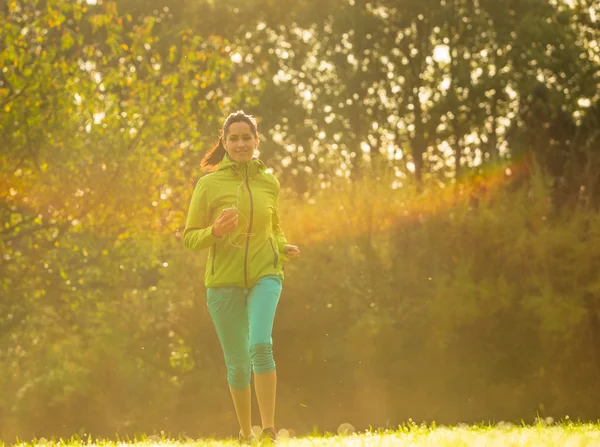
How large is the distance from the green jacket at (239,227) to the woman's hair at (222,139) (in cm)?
24

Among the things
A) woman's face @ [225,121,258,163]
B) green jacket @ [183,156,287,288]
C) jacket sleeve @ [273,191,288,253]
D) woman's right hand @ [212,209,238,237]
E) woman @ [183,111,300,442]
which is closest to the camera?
woman's right hand @ [212,209,238,237]

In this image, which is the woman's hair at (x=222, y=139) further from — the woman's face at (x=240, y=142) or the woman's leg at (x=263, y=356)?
the woman's leg at (x=263, y=356)

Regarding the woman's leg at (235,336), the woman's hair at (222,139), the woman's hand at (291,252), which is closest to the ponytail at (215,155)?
the woman's hair at (222,139)

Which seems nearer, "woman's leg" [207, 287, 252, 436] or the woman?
the woman

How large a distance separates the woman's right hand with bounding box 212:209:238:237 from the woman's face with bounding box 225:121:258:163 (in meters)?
0.53

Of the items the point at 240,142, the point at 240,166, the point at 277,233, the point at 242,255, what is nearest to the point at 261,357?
the point at 242,255

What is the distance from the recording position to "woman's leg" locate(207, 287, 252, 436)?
19.8ft

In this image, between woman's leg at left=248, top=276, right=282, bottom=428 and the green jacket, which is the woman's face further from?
woman's leg at left=248, top=276, right=282, bottom=428

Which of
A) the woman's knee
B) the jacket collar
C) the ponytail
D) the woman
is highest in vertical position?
the ponytail

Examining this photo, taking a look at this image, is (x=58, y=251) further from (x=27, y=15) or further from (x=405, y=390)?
(x=405, y=390)

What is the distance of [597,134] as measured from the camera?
24.9 m

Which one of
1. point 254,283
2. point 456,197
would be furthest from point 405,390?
point 254,283

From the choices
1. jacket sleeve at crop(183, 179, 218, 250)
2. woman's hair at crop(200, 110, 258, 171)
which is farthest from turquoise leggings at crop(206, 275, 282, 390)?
woman's hair at crop(200, 110, 258, 171)

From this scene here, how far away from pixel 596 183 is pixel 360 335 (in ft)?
23.1
